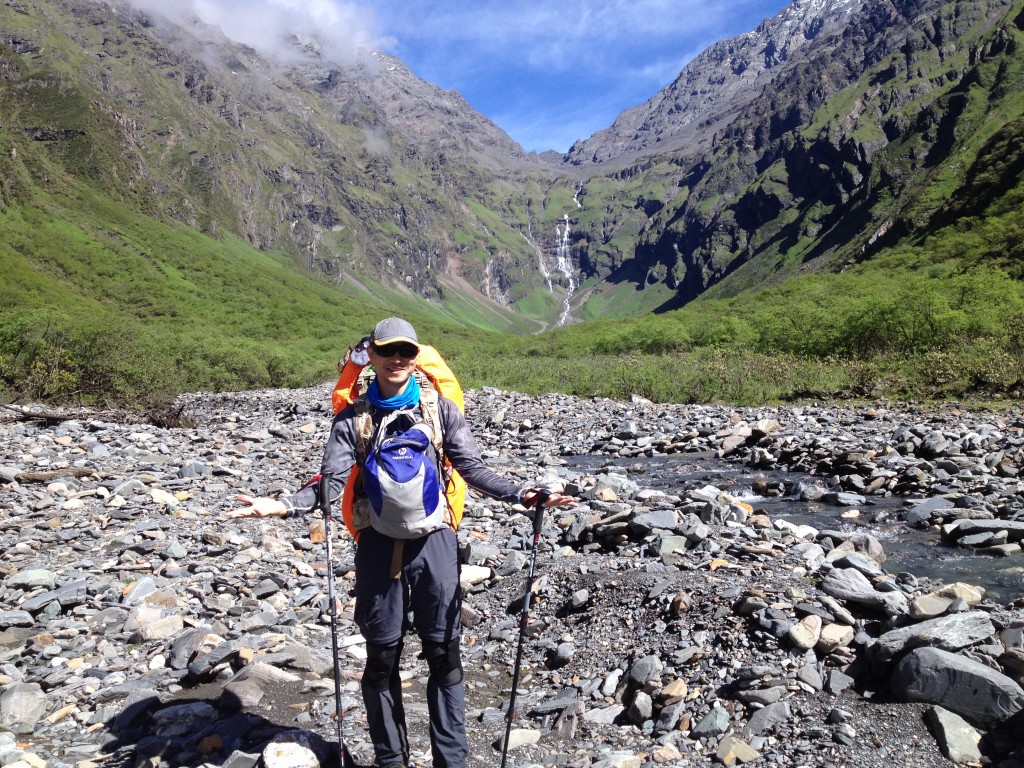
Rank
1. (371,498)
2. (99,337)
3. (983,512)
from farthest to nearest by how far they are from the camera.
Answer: (99,337)
(983,512)
(371,498)

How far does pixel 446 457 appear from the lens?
461 cm

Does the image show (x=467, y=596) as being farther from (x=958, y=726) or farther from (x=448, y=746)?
(x=958, y=726)

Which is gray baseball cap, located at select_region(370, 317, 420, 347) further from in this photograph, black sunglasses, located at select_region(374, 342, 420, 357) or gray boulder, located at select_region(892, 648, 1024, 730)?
gray boulder, located at select_region(892, 648, 1024, 730)

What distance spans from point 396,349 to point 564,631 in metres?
4.22

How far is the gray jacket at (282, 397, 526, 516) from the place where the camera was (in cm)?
434

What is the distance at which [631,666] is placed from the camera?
589cm

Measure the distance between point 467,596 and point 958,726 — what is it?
17.4 ft

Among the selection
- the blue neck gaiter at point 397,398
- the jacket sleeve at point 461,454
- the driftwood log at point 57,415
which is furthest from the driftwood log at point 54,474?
the jacket sleeve at point 461,454

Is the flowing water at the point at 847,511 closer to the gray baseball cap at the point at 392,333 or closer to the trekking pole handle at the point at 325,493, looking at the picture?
the gray baseball cap at the point at 392,333

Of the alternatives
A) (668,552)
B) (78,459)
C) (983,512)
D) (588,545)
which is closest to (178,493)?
(78,459)

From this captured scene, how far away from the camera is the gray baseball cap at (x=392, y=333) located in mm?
4266

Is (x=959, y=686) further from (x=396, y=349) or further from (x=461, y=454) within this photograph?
(x=396, y=349)

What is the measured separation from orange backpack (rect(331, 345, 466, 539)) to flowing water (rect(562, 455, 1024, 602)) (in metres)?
6.95

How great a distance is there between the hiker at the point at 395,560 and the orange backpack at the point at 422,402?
0.10 ft
